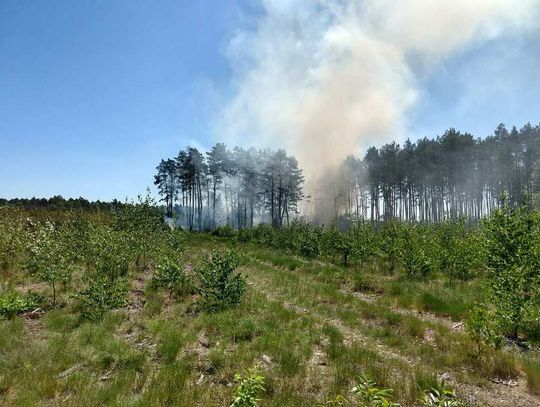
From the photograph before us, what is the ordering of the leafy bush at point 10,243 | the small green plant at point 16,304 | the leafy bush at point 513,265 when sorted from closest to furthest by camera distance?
1. the leafy bush at point 513,265
2. the small green plant at point 16,304
3. the leafy bush at point 10,243

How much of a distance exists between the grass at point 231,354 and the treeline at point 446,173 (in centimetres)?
4677

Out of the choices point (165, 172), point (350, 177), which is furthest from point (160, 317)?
point (350, 177)

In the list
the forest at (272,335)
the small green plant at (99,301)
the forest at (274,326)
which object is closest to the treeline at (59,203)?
the forest at (274,326)

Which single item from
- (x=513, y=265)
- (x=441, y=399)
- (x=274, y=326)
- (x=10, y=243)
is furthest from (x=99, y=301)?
(x=513, y=265)

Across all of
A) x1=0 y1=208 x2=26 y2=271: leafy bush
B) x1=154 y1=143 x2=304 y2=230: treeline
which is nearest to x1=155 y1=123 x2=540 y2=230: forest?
x1=154 y1=143 x2=304 y2=230: treeline

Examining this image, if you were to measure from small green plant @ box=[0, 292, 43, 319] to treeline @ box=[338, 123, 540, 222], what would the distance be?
49.2 m

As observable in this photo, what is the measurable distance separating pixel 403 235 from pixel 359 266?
14.4 feet

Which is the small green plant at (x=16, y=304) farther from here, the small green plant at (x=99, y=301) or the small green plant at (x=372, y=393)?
the small green plant at (x=372, y=393)

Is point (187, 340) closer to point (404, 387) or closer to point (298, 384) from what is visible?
point (298, 384)

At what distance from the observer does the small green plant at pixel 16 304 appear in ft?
35.7

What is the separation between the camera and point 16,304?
11.3 metres

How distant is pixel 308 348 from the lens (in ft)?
27.9

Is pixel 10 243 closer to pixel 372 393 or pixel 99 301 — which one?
pixel 99 301

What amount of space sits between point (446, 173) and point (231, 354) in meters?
70.4
